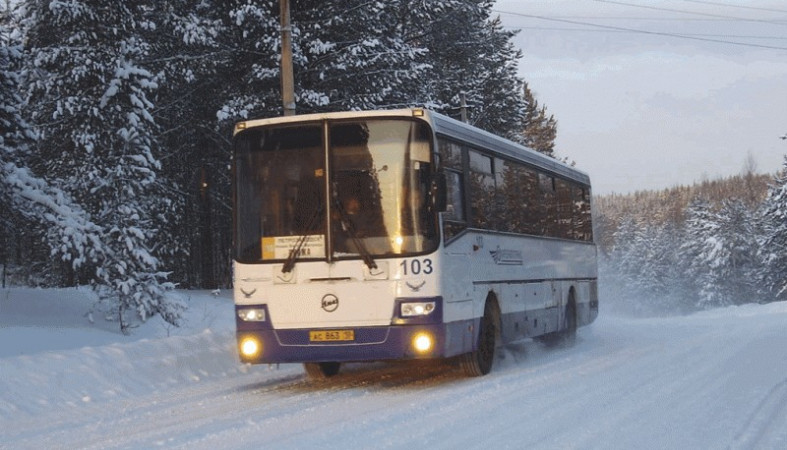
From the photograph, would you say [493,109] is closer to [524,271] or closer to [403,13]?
[403,13]

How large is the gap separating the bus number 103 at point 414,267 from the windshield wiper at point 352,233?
33 centimetres

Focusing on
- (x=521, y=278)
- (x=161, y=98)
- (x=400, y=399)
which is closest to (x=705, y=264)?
(x=161, y=98)

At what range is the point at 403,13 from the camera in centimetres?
3275

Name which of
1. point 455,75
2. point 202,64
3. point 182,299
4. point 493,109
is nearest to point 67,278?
point 202,64

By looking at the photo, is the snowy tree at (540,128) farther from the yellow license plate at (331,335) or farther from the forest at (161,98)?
the yellow license plate at (331,335)

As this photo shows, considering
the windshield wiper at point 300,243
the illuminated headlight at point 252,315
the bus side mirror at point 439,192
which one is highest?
the bus side mirror at point 439,192

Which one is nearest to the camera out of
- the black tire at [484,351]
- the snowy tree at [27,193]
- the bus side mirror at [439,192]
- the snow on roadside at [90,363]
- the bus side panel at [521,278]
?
the snow on roadside at [90,363]

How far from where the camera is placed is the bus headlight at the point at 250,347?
1266 cm

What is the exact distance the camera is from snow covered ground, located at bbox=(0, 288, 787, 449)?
8.39 metres

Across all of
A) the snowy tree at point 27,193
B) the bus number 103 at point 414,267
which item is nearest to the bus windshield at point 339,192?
the bus number 103 at point 414,267

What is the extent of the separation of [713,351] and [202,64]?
17528mm

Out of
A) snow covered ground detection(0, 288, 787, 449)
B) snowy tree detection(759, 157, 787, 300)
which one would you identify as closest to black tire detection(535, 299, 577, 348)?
snow covered ground detection(0, 288, 787, 449)

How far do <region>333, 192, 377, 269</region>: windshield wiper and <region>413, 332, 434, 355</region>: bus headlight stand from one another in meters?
0.93

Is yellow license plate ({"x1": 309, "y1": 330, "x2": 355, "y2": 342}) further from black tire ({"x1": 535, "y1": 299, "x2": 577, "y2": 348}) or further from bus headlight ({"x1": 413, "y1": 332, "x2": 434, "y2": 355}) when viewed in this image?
black tire ({"x1": 535, "y1": 299, "x2": 577, "y2": 348})
